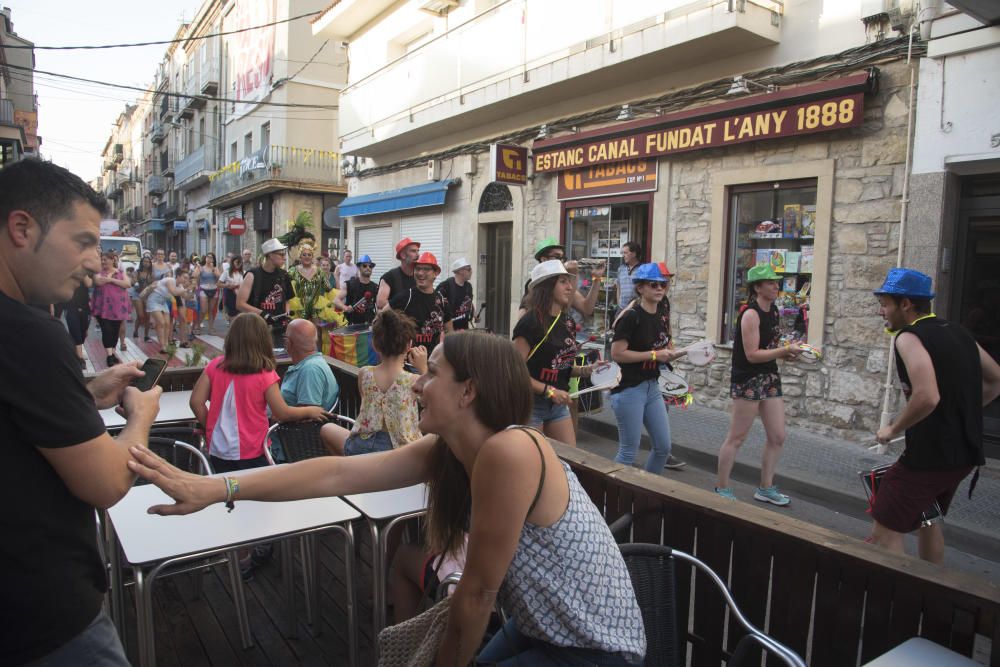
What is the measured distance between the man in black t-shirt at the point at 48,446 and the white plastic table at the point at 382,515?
1266 millimetres

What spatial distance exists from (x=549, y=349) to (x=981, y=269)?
4.69 metres

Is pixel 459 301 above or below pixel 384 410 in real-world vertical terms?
above

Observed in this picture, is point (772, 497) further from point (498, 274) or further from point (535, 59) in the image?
point (498, 274)

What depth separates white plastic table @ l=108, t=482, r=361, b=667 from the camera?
2309 millimetres

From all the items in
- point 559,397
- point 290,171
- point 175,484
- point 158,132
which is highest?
point 158,132

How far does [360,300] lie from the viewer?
9.73m

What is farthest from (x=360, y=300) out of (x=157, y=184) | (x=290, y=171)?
(x=157, y=184)

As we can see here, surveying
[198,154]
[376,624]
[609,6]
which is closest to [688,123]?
[609,6]

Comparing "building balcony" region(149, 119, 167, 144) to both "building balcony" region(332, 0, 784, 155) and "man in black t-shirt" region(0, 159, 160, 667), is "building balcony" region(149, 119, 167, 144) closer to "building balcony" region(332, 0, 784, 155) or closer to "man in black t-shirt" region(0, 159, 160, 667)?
"building balcony" region(332, 0, 784, 155)

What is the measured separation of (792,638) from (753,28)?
7.34 metres

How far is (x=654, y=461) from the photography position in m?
5.04

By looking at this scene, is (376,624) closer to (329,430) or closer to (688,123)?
(329,430)

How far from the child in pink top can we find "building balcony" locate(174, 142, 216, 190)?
29.7m

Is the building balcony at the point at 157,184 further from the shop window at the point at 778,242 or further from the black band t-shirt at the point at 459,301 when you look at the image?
the shop window at the point at 778,242
